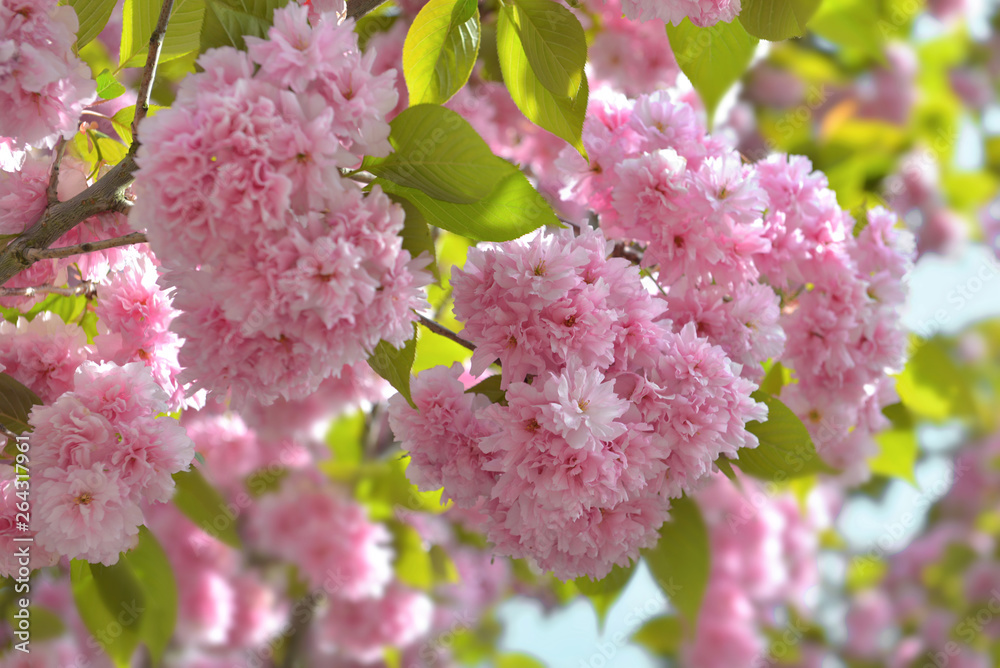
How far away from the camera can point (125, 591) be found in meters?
0.85

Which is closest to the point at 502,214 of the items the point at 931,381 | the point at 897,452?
the point at 931,381

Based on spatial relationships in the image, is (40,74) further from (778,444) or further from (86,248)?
(778,444)

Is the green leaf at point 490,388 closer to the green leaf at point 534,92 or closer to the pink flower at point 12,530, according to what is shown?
the green leaf at point 534,92

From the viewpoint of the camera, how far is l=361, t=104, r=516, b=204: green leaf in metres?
0.53

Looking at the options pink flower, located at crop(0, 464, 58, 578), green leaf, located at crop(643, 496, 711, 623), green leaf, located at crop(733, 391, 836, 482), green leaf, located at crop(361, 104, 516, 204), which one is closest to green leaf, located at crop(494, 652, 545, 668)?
green leaf, located at crop(643, 496, 711, 623)

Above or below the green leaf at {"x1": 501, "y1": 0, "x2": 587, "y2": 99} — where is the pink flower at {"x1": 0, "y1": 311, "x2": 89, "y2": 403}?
below

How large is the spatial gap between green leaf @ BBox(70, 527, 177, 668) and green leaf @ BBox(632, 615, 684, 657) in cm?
172

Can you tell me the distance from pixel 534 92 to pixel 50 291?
0.51 m

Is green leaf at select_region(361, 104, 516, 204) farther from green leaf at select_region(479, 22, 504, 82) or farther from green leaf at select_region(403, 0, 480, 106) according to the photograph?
green leaf at select_region(479, 22, 504, 82)

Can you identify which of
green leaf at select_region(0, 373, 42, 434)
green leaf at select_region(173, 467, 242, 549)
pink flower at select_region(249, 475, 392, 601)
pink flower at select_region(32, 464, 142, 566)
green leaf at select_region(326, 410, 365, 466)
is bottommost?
pink flower at select_region(249, 475, 392, 601)

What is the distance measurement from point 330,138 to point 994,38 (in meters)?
3.03

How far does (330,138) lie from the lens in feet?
1.49

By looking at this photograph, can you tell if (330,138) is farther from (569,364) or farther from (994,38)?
(994,38)

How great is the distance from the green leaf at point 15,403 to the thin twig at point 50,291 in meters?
0.09
